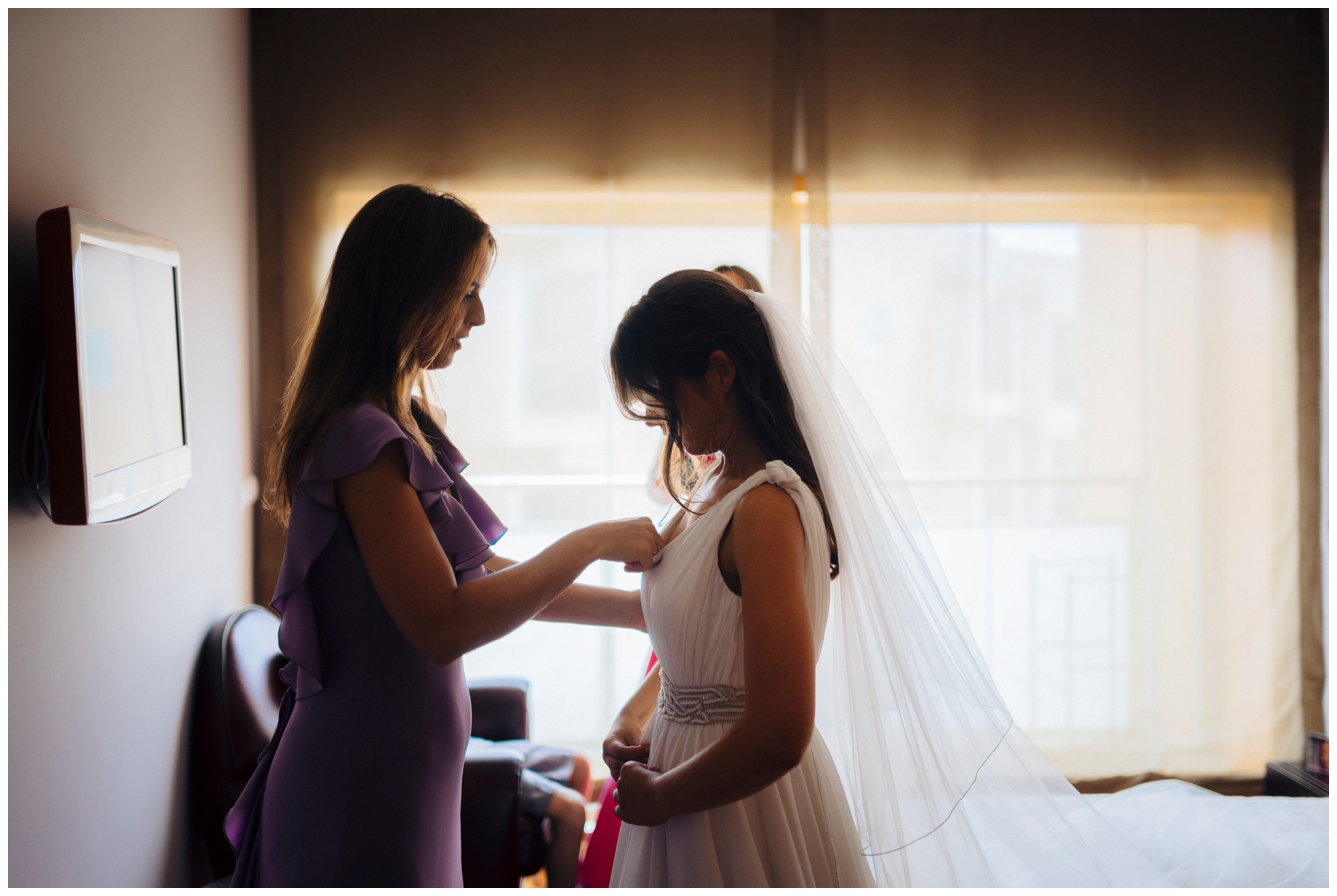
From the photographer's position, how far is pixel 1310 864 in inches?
82.0

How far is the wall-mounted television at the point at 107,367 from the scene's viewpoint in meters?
1.31

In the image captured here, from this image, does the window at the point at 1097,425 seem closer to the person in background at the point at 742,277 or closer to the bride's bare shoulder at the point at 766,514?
the person in background at the point at 742,277

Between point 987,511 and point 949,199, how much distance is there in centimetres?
123

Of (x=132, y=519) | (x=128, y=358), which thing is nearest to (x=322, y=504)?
(x=128, y=358)

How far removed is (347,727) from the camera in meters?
1.12

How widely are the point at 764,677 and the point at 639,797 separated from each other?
27 centimetres

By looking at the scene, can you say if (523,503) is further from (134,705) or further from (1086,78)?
(1086,78)

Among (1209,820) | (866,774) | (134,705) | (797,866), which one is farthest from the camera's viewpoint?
(1209,820)

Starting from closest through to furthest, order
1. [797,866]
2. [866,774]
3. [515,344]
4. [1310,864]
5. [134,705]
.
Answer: [797,866] < [866,774] < [134,705] < [1310,864] < [515,344]

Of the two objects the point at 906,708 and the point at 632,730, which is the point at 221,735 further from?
the point at 906,708

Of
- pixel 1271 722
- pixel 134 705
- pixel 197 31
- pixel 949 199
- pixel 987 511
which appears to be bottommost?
pixel 1271 722

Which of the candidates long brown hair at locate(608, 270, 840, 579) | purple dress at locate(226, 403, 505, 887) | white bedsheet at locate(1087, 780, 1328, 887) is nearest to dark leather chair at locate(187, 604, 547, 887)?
purple dress at locate(226, 403, 505, 887)

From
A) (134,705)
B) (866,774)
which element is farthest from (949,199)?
(134,705)

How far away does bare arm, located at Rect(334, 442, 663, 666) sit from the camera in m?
1.05
